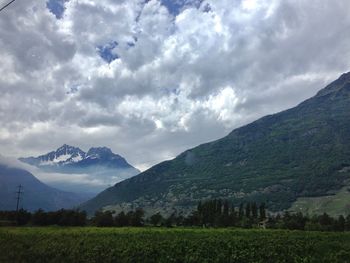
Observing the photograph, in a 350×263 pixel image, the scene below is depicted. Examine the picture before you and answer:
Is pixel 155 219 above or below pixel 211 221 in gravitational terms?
above

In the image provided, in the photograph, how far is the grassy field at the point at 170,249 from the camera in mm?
49919

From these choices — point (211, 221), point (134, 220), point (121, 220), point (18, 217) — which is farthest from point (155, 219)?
point (18, 217)

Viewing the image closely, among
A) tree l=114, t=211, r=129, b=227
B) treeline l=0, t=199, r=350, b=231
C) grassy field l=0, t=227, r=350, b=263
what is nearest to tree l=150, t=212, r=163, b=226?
treeline l=0, t=199, r=350, b=231

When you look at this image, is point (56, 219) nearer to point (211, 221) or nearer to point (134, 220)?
point (134, 220)

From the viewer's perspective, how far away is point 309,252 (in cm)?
5259

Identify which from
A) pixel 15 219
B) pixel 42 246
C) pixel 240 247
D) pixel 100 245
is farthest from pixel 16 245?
pixel 15 219

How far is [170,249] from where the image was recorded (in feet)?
174

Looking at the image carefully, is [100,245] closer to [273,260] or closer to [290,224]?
[273,260]

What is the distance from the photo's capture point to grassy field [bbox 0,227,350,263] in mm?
49919

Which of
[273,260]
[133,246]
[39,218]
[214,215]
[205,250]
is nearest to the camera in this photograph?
[273,260]

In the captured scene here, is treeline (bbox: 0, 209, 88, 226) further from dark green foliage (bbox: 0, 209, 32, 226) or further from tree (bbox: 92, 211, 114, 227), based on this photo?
tree (bbox: 92, 211, 114, 227)

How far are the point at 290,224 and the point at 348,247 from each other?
80.7 m

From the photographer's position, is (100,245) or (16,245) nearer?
(100,245)

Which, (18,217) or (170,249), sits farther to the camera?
(18,217)
